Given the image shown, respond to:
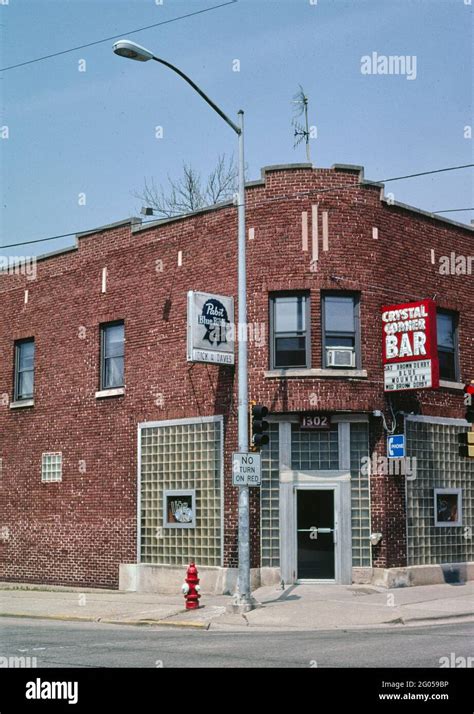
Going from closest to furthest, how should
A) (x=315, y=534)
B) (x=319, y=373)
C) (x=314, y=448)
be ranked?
(x=319, y=373), (x=315, y=534), (x=314, y=448)

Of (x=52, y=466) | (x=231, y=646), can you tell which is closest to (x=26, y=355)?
(x=52, y=466)

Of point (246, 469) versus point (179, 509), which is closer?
point (246, 469)

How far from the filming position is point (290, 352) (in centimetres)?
2208

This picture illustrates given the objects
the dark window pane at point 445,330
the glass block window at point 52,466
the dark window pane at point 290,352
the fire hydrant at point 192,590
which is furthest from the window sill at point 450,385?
the glass block window at point 52,466

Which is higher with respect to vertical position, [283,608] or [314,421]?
[314,421]

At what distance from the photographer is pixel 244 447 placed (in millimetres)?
18516

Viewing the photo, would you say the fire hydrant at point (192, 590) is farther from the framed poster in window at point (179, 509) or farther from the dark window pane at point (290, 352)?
the dark window pane at point (290, 352)

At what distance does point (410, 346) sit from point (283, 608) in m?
6.47

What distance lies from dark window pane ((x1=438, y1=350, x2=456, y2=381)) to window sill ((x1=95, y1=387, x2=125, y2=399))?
26.7ft

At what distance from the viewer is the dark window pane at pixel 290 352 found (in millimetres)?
22000

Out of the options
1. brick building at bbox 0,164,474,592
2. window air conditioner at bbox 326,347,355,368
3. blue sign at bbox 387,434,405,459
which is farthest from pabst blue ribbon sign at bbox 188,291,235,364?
blue sign at bbox 387,434,405,459

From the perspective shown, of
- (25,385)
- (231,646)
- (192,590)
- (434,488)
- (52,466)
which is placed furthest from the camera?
(25,385)

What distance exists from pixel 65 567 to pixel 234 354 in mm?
8503

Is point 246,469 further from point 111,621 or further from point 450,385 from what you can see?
point 450,385
